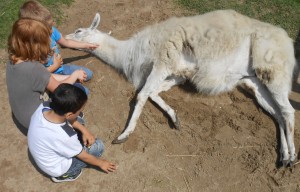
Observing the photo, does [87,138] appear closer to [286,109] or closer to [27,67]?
[27,67]

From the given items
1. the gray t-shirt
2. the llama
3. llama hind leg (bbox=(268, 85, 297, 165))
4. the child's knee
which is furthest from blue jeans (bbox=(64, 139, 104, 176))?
llama hind leg (bbox=(268, 85, 297, 165))

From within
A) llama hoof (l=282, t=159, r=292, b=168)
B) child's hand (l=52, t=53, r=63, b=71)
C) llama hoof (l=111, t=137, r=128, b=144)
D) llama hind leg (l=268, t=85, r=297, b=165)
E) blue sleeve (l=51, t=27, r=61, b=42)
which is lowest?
llama hoof (l=111, t=137, r=128, b=144)

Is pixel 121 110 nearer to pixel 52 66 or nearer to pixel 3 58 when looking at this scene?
pixel 52 66

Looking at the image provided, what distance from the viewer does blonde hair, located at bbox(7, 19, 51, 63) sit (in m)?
3.83

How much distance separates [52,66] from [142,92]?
1.29 meters

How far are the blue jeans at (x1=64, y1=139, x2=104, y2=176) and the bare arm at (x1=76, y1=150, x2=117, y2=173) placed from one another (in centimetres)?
16

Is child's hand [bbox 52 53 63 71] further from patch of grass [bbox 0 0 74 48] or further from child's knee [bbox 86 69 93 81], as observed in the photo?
patch of grass [bbox 0 0 74 48]

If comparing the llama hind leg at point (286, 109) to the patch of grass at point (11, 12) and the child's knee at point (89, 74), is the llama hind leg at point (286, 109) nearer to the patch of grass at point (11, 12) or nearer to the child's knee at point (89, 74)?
the child's knee at point (89, 74)

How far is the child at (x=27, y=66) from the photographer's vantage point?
3863 mm

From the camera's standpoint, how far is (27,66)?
407 centimetres

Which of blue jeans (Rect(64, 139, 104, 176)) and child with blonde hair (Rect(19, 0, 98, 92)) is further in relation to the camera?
child with blonde hair (Rect(19, 0, 98, 92))

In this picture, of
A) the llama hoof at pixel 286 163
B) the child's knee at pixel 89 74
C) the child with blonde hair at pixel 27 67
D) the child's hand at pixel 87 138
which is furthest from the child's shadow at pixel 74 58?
the llama hoof at pixel 286 163

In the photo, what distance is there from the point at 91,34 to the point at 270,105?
3012mm

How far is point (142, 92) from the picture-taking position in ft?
17.4
